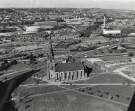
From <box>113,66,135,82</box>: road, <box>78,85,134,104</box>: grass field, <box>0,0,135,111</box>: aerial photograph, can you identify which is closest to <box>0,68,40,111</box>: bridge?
<box>0,0,135,111</box>: aerial photograph

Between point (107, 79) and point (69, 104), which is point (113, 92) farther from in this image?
point (69, 104)

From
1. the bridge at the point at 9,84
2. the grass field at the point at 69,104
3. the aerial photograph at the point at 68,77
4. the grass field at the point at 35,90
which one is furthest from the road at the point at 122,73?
the bridge at the point at 9,84

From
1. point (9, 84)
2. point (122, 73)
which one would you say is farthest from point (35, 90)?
point (122, 73)

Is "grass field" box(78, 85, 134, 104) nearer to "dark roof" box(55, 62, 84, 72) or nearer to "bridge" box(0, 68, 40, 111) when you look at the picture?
"dark roof" box(55, 62, 84, 72)

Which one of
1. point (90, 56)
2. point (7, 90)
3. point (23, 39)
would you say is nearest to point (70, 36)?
point (23, 39)

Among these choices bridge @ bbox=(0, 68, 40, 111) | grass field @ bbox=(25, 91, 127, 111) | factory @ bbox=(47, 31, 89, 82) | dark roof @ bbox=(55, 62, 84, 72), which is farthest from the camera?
dark roof @ bbox=(55, 62, 84, 72)

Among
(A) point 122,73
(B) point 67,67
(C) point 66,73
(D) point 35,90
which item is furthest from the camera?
(A) point 122,73

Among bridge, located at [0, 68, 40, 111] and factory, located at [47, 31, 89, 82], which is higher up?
factory, located at [47, 31, 89, 82]

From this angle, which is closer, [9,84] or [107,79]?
[9,84]

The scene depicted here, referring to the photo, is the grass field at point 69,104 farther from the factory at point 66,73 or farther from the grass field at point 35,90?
the factory at point 66,73
